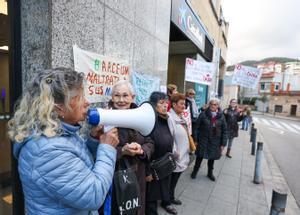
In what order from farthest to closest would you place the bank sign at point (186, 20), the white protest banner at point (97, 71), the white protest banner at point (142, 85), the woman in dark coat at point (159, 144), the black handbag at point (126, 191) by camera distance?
the bank sign at point (186, 20)
the white protest banner at point (142, 85)
the woman in dark coat at point (159, 144)
the white protest banner at point (97, 71)
the black handbag at point (126, 191)

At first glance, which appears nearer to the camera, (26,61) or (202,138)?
(26,61)

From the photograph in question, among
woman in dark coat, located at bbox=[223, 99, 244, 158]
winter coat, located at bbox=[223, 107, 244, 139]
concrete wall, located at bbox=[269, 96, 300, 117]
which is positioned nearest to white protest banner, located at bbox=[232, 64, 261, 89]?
woman in dark coat, located at bbox=[223, 99, 244, 158]

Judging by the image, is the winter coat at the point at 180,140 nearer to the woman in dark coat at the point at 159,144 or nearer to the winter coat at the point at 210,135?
the woman in dark coat at the point at 159,144

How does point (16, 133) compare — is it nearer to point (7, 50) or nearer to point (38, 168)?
Result: point (38, 168)

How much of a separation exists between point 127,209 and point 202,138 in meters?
2.85

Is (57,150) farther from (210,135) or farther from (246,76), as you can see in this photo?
(246,76)

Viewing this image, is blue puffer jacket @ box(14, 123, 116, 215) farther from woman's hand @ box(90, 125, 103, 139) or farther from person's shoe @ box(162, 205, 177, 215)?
person's shoe @ box(162, 205, 177, 215)

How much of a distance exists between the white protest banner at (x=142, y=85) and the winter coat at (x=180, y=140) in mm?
613

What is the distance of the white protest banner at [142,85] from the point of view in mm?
3293

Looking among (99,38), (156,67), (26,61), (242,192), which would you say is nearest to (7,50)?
(26,61)

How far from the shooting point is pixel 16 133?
1.08 m

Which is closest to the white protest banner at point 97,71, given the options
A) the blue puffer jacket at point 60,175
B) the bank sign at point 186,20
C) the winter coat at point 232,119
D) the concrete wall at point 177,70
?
the blue puffer jacket at point 60,175

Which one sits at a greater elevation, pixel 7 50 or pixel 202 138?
pixel 7 50

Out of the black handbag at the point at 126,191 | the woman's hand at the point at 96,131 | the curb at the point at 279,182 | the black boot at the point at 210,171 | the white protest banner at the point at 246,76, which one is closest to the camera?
the woman's hand at the point at 96,131
